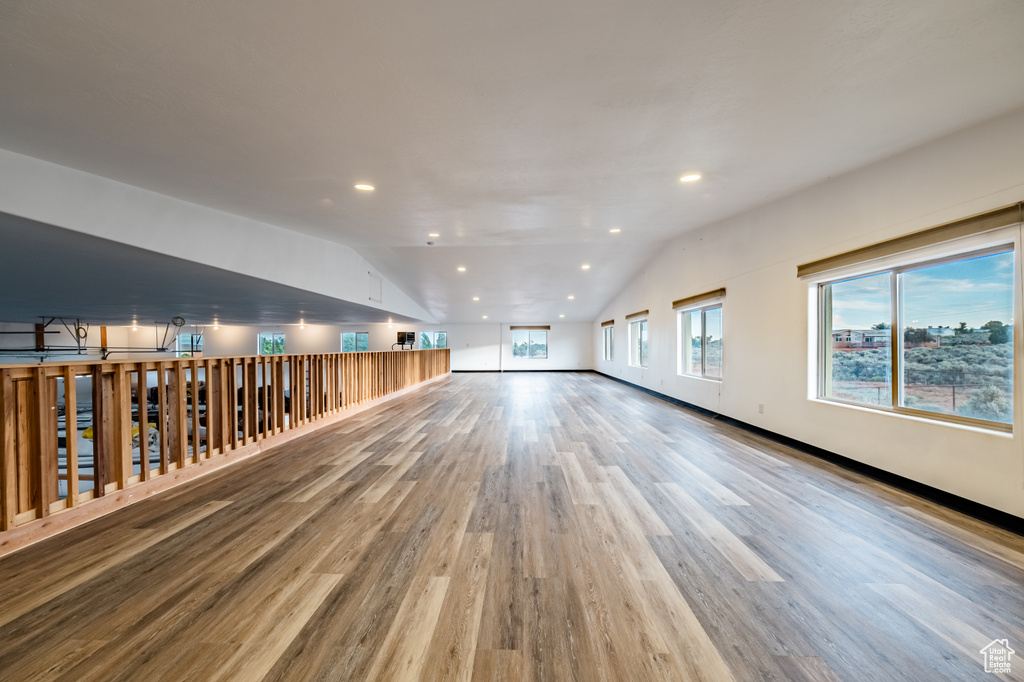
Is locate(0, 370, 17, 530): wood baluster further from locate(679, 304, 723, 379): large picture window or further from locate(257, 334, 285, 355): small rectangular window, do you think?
locate(257, 334, 285, 355): small rectangular window

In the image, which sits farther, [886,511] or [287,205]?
[287,205]

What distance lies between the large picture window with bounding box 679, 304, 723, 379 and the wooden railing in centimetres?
577

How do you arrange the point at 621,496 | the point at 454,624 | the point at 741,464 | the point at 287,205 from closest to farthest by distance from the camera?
the point at 454,624
the point at 621,496
the point at 741,464
the point at 287,205

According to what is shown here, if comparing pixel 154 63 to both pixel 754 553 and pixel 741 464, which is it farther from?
pixel 741 464

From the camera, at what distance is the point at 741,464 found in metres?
3.53

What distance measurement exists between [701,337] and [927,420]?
363cm

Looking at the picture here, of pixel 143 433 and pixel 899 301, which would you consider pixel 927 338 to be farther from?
pixel 143 433

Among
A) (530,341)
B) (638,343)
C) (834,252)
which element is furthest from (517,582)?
(530,341)

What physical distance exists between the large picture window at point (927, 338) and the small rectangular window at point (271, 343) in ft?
62.3

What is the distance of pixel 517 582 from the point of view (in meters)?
1.77

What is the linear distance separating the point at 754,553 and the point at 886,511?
4.36 feet

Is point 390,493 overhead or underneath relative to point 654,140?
underneath

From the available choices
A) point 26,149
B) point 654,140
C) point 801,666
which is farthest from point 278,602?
point 26,149

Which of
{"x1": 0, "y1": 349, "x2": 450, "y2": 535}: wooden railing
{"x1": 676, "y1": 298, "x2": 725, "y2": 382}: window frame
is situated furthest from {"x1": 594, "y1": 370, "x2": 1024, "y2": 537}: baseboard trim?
{"x1": 0, "y1": 349, "x2": 450, "y2": 535}: wooden railing
